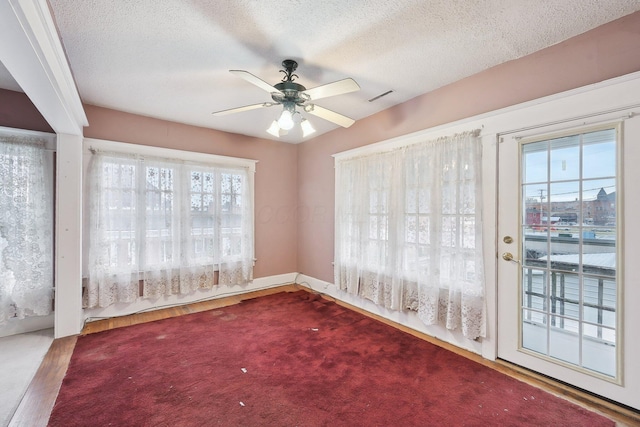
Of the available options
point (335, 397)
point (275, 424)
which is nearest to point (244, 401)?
point (275, 424)

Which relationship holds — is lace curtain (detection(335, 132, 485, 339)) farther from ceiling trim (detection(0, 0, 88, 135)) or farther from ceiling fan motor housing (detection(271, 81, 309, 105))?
ceiling trim (detection(0, 0, 88, 135))

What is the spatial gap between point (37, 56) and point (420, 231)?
3.27m

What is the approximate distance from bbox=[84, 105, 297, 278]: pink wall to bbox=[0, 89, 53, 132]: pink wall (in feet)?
2.49

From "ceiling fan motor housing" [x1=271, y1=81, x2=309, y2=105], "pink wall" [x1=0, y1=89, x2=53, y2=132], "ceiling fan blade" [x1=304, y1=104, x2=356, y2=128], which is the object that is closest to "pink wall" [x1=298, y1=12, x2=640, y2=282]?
"ceiling fan blade" [x1=304, y1=104, x2=356, y2=128]

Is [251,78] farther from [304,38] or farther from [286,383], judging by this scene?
[286,383]

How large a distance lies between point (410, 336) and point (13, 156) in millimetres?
4515

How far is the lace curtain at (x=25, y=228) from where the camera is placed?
277 cm

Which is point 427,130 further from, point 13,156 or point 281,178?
point 13,156

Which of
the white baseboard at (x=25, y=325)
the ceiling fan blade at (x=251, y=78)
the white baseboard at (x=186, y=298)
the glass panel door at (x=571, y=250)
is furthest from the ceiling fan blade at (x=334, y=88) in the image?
the white baseboard at (x=25, y=325)

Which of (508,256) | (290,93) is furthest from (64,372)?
(508,256)

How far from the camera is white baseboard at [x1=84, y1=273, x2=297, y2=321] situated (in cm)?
335

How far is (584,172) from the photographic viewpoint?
2016 mm

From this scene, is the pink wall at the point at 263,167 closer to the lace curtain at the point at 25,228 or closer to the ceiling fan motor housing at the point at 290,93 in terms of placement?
the lace curtain at the point at 25,228

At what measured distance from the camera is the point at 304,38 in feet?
6.62
